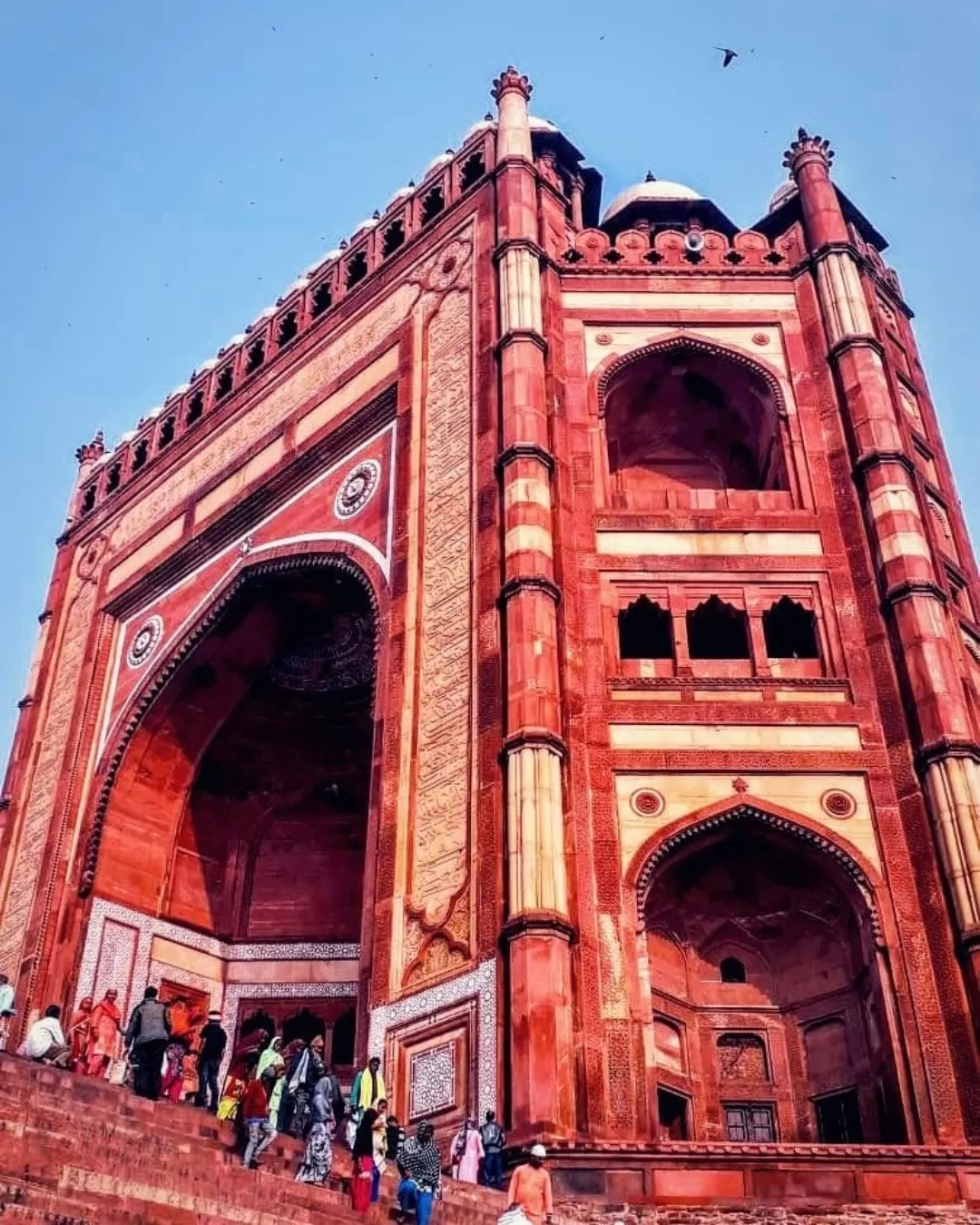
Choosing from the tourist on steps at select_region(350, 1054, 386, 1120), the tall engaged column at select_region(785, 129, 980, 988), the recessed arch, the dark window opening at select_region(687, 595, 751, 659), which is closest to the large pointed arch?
the tall engaged column at select_region(785, 129, 980, 988)

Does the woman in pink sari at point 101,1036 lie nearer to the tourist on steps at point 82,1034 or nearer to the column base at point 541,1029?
the tourist on steps at point 82,1034

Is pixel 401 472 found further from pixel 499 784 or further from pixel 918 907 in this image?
pixel 918 907

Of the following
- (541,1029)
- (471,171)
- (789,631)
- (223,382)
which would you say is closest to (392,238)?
(471,171)

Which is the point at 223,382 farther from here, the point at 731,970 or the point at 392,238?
the point at 731,970

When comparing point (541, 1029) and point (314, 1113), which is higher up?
point (541, 1029)

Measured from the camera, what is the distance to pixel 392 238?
18.8m

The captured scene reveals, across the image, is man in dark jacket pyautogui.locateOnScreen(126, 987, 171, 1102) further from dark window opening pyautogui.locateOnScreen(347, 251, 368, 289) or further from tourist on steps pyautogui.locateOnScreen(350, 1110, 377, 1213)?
dark window opening pyautogui.locateOnScreen(347, 251, 368, 289)

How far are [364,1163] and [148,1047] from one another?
187 cm

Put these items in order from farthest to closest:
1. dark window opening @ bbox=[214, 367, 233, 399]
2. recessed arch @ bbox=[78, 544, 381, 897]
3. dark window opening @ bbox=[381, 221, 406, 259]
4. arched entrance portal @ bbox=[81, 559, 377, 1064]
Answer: dark window opening @ bbox=[214, 367, 233, 399]
dark window opening @ bbox=[381, 221, 406, 259]
arched entrance portal @ bbox=[81, 559, 377, 1064]
recessed arch @ bbox=[78, 544, 381, 897]

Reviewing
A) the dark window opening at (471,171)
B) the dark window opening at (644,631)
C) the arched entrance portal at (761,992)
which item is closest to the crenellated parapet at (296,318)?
the dark window opening at (471,171)

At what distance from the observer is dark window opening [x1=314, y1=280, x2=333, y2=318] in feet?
63.6

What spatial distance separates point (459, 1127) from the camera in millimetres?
10867

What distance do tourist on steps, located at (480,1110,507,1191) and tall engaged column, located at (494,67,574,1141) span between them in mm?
199

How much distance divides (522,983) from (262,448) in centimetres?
964
